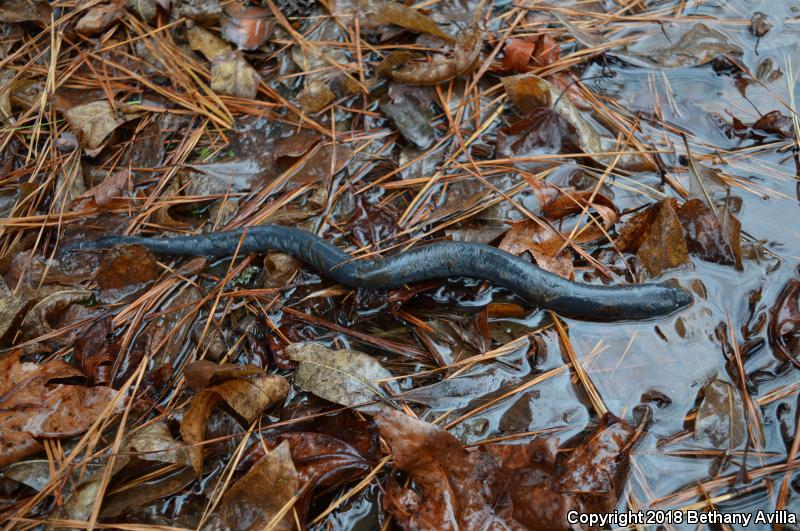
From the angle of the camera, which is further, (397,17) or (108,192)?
(397,17)

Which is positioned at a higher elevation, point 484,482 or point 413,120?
point 413,120

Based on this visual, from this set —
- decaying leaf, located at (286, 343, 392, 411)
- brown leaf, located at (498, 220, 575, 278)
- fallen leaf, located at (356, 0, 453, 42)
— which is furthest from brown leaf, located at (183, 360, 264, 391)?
fallen leaf, located at (356, 0, 453, 42)

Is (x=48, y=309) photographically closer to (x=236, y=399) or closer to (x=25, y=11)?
(x=236, y=399)

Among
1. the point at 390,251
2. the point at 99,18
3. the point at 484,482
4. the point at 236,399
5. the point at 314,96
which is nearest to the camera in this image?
the point at 484,482

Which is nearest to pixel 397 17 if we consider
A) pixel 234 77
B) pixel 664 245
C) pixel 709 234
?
pixel 234 77

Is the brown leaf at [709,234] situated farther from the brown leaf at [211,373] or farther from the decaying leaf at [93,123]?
the decaying leaf at [93,123]

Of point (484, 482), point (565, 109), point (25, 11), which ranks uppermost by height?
point (565, 109)

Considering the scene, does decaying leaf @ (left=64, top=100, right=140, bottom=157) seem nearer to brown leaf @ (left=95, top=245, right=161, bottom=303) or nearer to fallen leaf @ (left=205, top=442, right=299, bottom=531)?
brown leaf @ (left=95, top=245, right=161, bottom=303)

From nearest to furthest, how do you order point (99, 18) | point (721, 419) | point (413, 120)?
point (721, 419), point (413, 120), point (99, 18)

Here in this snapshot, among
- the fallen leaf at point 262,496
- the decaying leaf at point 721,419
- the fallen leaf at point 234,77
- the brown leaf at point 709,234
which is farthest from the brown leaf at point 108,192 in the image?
the decaying leaf at point 721,419
